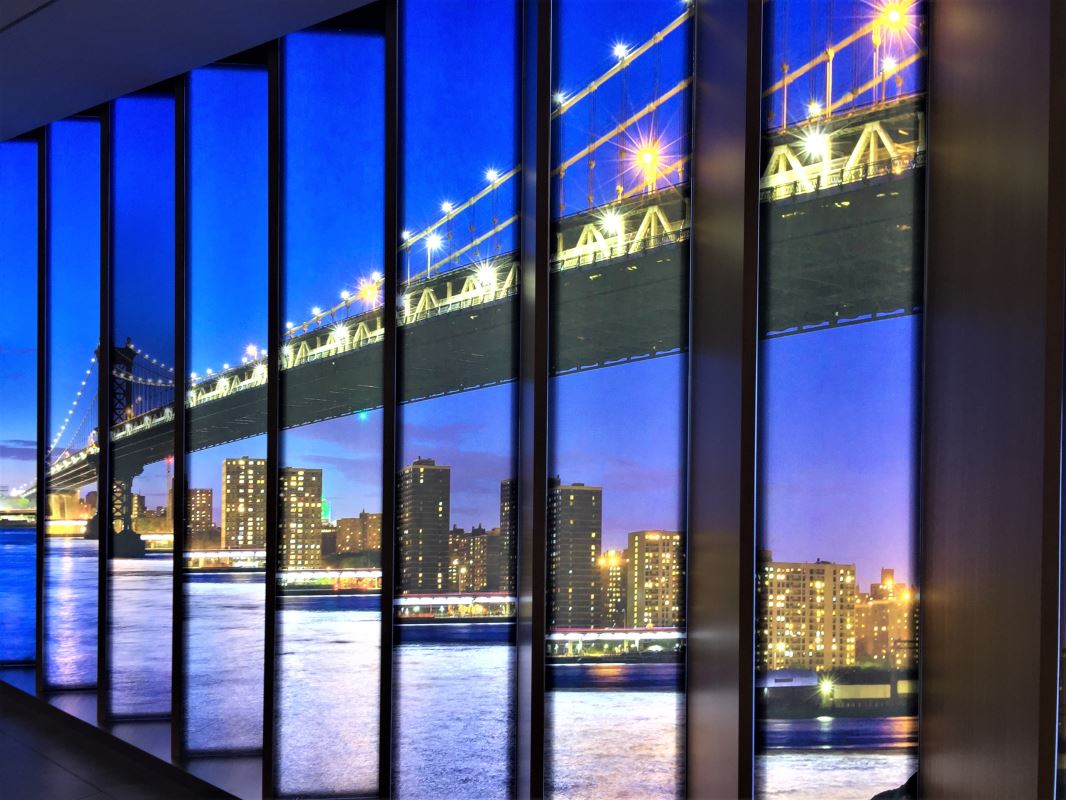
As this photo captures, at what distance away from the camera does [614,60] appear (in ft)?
7.95

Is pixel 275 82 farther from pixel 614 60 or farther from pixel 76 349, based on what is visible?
pixel 76 349

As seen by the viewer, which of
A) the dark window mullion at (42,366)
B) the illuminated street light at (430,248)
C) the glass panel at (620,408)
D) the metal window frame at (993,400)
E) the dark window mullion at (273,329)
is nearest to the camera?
the metal window frame at (993,400)

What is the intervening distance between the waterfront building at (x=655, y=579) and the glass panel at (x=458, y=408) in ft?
1.50

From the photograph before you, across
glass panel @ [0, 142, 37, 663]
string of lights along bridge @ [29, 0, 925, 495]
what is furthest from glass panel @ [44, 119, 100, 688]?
string of lights along bridge @ [29, 0, 925, 495]

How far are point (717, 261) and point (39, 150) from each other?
149 inches

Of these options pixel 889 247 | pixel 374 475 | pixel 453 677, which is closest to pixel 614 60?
pixel 889 247

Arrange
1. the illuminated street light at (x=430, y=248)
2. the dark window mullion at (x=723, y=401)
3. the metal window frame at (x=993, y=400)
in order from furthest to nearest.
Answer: the illuminated street light at (x=430, y=248), the dark window mullion at (x=723, y=401), the metal window frame at (x=993, y=400)

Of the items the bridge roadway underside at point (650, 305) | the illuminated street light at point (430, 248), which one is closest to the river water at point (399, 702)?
the bridge roadway underside at point (650, 305)

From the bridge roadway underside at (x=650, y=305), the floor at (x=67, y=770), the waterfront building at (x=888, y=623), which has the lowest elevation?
the floor at (x=67, y=770)

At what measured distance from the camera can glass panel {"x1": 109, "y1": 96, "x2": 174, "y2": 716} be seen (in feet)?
11.6

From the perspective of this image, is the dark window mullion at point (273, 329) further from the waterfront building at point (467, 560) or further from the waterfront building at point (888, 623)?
the waterfront building at point (888, 623)

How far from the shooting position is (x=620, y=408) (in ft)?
7.90

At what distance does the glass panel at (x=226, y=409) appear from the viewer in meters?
3.19

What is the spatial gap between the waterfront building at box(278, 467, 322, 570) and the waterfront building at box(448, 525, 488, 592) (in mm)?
590
